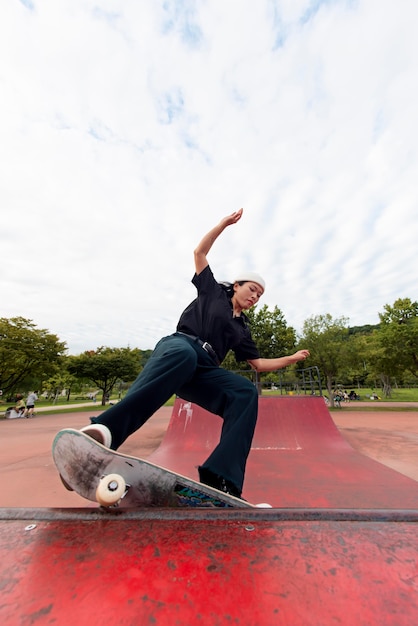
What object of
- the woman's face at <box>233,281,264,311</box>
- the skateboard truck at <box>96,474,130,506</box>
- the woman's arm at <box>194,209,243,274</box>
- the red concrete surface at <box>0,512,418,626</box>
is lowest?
the red concrete surface at <box>0,512,418,626</box>

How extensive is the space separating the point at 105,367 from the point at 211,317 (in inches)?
826

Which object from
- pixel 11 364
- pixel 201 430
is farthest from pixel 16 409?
pixel 201 430

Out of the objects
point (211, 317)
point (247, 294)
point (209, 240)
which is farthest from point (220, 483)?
point (209, 240)

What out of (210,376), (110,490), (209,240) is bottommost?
(110,490)

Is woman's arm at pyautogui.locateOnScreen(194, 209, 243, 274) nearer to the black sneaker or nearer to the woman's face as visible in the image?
the woman's face

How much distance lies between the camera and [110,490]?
3.49 ft

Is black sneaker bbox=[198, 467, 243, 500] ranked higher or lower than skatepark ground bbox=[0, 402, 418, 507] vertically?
higher

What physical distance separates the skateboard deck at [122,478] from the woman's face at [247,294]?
1187 millimetres

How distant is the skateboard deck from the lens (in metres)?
1.16

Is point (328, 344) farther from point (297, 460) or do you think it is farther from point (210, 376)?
point (210, 376)

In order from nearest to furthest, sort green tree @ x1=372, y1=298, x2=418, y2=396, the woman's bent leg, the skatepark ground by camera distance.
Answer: the woman's bent leg < the skatepark ground < green tree @ x1=372, y1=298, x2=418, y2=396

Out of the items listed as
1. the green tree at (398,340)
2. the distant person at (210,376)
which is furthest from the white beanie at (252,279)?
the green tree at (398,340)

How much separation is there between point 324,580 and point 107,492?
27.8 inches

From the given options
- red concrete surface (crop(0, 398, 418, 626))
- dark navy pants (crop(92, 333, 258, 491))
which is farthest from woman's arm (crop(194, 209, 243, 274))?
red concrete surface (crop(0, 398, 418, 626))
